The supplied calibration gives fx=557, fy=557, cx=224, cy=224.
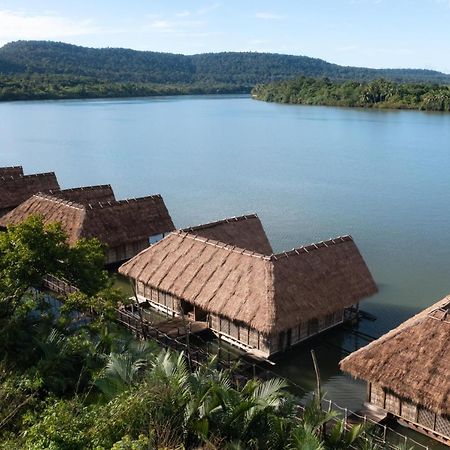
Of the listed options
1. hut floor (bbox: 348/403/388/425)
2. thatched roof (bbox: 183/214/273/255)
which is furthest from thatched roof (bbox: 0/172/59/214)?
hut floor (bbox: 348/403/388/425)

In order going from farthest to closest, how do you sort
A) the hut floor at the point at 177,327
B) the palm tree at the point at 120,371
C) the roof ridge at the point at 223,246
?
the roof ridge at the point at 223,246 → the hut floor at the point at 177,327 → the palm tree at the point at 120,371

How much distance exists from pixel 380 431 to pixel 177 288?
8850mm

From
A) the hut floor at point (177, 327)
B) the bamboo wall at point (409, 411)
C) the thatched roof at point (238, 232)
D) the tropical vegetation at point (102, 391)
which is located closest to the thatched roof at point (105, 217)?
the thatched roof at point (238, 232)

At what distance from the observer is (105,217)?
2712 centimetres

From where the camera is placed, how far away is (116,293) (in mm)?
16016

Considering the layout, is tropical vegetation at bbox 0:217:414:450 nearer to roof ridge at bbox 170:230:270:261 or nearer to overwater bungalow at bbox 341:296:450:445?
overwater bungalow at bbox 341:296:450:445

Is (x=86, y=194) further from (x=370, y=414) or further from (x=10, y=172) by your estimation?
(x=370, y=414)

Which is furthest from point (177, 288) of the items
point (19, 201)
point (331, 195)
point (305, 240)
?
point (331, 195)

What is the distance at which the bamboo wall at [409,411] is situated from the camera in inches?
591

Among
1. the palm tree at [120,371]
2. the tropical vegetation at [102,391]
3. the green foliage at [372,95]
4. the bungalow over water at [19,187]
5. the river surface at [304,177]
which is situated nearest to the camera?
the tropical vegetation at [102,391]

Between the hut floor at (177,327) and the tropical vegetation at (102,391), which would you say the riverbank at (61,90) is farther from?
the tropical vegetation at (102,391)

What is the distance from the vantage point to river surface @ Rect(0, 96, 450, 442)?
1025 inches

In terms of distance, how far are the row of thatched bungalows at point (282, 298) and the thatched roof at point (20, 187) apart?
7818 mm

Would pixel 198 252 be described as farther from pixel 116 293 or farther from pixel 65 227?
pixel 65 227
